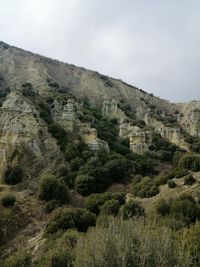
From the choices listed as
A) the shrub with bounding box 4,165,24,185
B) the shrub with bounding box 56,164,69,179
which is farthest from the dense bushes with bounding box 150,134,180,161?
the shrub with bounding box 4,165,24,185

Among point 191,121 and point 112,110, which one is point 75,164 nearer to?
point 112,110

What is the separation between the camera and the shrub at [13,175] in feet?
109

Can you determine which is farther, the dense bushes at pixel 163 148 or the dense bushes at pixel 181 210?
the dense bushes at pixel 163 148

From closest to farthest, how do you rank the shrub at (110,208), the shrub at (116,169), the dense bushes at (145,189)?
the shrub at (110,208)
the dense bushes at (145,189)
the shrub at (116,169)

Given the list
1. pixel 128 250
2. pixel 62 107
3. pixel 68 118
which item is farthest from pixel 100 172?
pixel 128 250

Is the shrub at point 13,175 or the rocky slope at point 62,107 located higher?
the rocky slope at point 62,107

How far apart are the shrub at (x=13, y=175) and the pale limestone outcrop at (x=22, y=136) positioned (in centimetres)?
78

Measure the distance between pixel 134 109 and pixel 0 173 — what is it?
1561 inches

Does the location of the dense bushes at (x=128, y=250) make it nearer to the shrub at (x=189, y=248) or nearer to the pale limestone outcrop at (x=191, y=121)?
the shrub at (x=189, y=248)

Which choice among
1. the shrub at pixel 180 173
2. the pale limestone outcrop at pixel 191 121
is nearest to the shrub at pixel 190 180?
the shrub at pixel 180 173

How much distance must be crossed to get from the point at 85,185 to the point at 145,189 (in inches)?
234

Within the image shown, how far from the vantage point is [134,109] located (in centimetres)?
6956

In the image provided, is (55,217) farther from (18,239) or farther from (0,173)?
(0,173)

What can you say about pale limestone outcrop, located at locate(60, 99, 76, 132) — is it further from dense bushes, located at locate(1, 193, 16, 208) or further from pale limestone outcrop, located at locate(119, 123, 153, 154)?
dense bushes, located at locate(1, 193, 16, 208)
